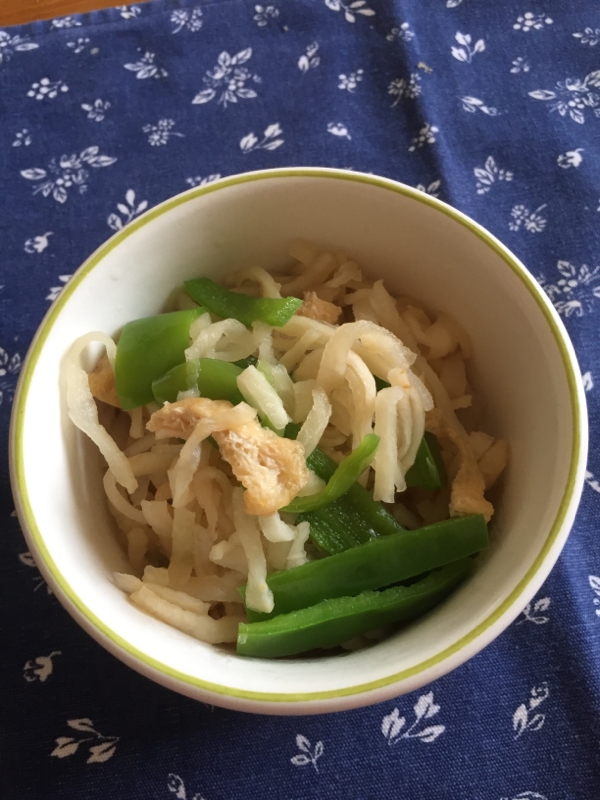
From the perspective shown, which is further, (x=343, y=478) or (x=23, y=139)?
(x=23, y=139)

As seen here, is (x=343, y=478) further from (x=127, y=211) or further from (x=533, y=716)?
(x=127, y=211)

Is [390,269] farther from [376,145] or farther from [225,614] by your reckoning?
[225,614]

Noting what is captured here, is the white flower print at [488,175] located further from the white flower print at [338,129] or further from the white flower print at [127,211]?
the white flower print at [127,211]

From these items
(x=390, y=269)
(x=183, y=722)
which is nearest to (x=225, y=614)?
(x=183, y=722)

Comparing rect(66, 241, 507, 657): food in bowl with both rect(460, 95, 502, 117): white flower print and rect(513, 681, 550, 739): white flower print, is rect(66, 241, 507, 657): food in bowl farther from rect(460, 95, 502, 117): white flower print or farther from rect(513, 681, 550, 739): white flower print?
rect(460, 95, 502, 117): white flower print

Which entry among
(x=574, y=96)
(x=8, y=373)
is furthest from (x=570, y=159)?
(x=8, y=373)

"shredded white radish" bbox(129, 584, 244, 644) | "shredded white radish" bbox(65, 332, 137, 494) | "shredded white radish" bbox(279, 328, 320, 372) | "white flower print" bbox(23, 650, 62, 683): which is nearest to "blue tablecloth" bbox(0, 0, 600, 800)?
"white flower print" bbox(23, 650, 62, 683)
